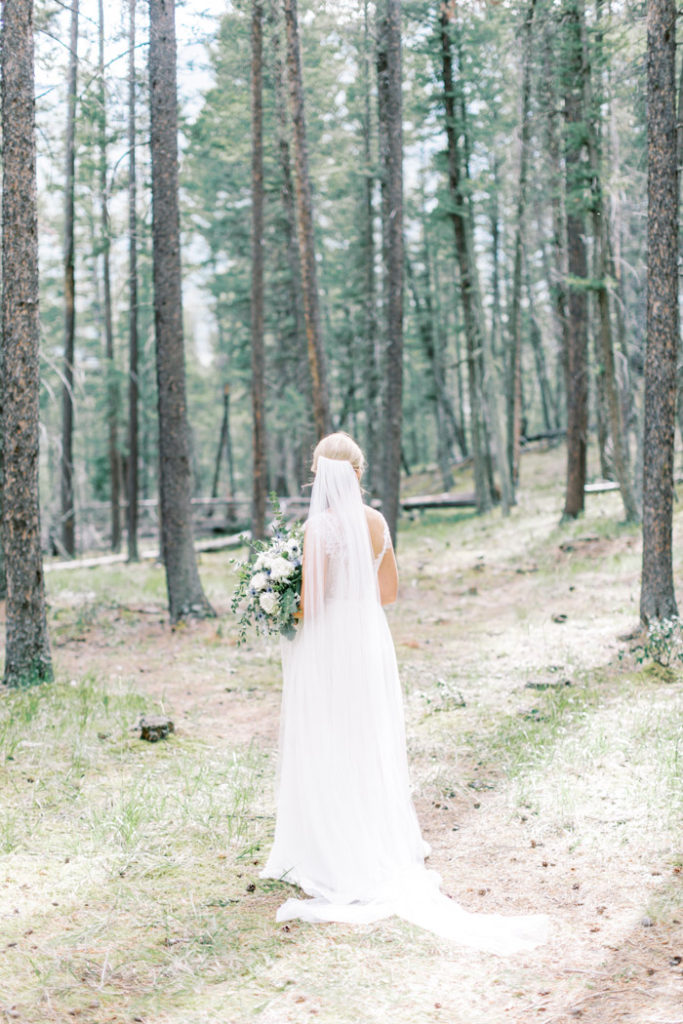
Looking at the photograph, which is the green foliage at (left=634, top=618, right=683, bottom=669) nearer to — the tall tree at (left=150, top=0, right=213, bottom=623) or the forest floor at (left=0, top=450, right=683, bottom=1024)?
the forest floor at (left=0, top=450, right=683, bottom=1024)

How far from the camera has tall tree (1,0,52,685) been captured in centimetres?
860

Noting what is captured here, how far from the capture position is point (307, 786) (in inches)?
214

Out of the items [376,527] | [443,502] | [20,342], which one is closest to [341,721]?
[376,527]

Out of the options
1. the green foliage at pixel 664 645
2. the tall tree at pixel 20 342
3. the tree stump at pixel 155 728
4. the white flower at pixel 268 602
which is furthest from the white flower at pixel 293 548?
the green foliage at pixel 664 645

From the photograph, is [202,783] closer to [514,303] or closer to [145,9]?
[145,9]

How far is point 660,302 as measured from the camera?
29.9 feet

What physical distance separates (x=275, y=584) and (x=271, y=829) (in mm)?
2029

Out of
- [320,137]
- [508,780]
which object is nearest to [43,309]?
[320,137]

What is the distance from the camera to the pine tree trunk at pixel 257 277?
16344 millimetres

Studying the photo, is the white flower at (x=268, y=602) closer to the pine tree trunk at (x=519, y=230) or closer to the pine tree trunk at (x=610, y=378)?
the pine tree trunk at (x=610, y=378)

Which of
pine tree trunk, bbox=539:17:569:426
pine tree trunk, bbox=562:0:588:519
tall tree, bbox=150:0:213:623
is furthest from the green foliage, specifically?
pine tree trunk, bbox=539:17:569:426

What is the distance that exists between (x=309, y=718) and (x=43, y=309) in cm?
2783

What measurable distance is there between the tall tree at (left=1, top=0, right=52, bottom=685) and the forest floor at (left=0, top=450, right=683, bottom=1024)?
94 cm

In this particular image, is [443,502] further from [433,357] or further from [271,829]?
[271,829]
